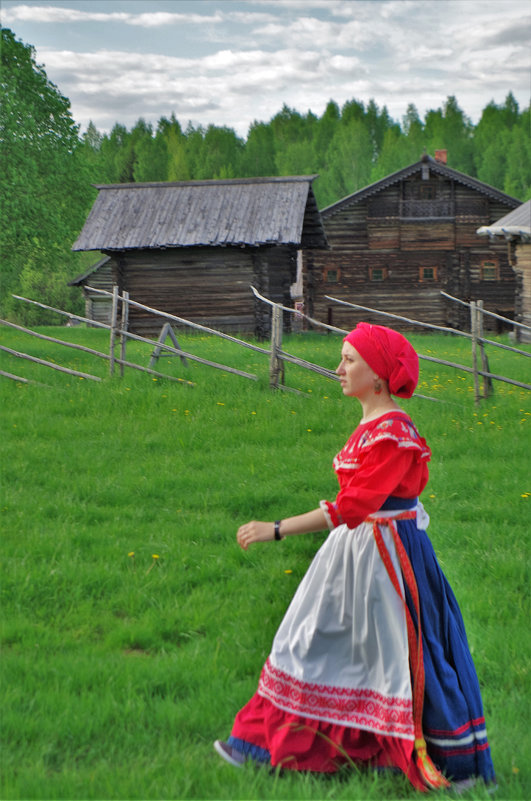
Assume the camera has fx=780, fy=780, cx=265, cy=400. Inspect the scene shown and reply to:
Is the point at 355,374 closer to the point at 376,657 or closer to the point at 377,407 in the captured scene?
the point at 377,407

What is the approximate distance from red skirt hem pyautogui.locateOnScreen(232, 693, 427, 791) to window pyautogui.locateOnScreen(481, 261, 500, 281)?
2596 centimetres

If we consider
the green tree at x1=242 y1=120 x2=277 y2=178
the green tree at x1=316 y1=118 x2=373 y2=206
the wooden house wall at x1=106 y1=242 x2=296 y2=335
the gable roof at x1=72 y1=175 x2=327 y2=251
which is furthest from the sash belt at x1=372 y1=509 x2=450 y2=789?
the green tree at x1=242 y1=120 x2=277 y2=178

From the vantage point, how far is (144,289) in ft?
65.3

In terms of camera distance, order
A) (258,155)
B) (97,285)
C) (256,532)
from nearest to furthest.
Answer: (256,532), (97,285), (258,155)

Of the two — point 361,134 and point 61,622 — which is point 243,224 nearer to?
point 61,622

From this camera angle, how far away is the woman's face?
8.78 ft

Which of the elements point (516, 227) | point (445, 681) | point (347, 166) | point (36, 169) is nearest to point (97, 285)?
point (36, 169)

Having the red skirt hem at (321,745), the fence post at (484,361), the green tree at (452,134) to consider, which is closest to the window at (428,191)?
the fence post at (484,361)

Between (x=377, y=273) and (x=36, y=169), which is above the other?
(x=36, y=169)

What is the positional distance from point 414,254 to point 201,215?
1006 centimetres

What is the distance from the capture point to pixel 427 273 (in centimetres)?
2698

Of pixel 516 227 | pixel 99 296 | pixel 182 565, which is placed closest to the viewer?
pixel 182 565

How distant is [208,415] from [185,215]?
12317 mm

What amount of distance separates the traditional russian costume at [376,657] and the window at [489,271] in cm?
2567
